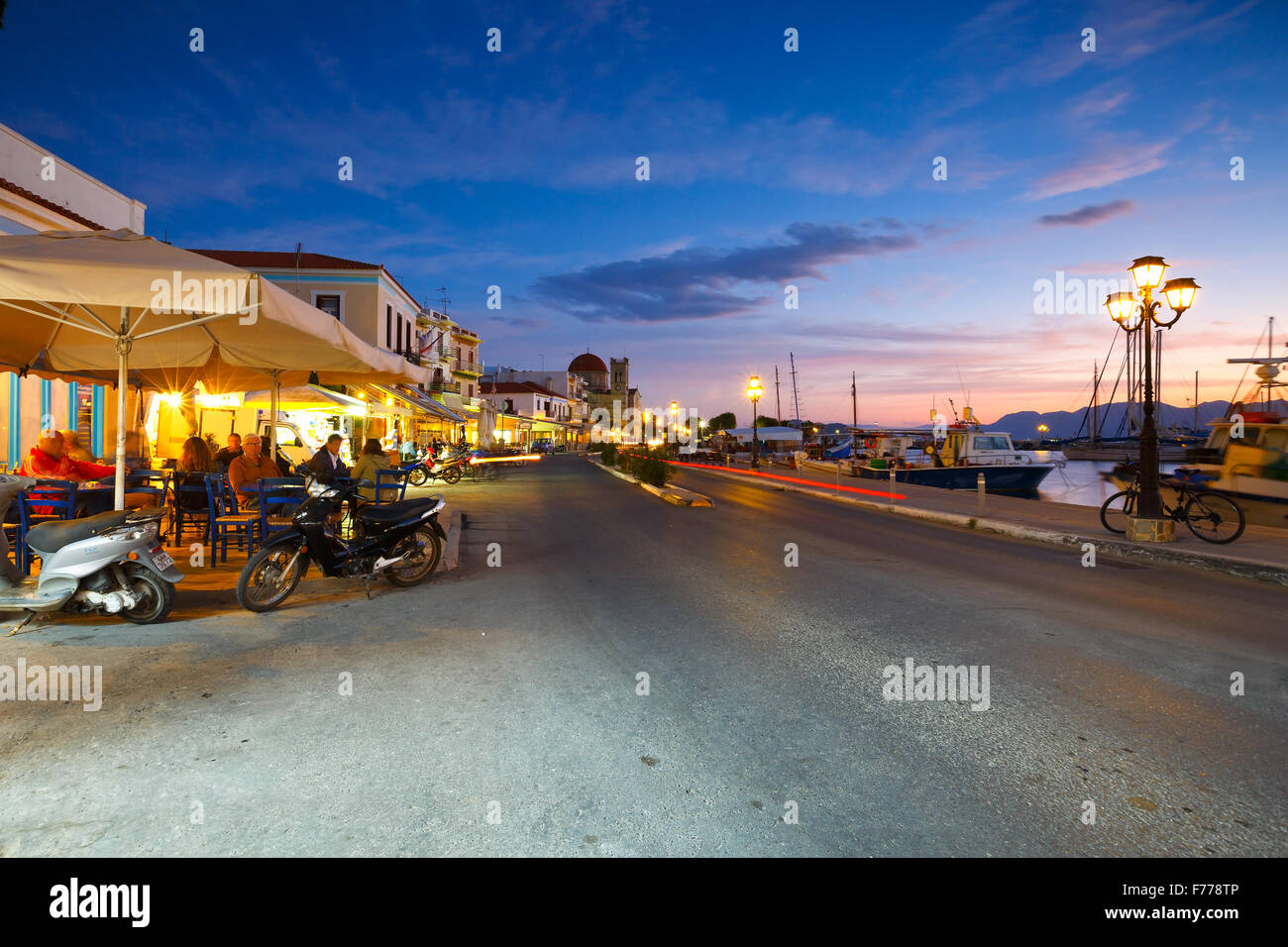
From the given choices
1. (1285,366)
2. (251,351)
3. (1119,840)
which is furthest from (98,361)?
(1285,366)

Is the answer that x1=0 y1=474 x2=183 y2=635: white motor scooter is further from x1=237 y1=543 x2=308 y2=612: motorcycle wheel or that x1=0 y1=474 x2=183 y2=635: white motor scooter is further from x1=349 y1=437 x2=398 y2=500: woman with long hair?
x1=349 y1=437 x2=398 y2=500: woman with long hair

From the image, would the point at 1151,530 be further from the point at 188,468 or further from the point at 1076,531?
the point at 188,468

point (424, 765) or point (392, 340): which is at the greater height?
point (392, 340)

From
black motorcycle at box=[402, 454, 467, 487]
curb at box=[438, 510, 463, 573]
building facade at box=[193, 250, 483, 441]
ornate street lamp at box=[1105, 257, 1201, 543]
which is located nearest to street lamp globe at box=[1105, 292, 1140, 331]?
ornate street lamp at box=[1105, 257, 1201, 543]

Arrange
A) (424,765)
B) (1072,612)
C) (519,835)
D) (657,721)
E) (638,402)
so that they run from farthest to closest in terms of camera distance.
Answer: (638,402), (1072,612), (657,721), (424,765), (519,835)

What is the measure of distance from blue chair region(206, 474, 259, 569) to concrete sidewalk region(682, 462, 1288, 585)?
1282 cm

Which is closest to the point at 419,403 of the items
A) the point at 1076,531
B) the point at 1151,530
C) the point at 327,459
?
the point at 327,459

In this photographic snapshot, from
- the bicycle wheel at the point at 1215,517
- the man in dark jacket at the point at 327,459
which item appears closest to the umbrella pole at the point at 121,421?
the man in dark jacket at the point at 327,459

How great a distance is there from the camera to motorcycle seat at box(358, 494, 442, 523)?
24.0ft

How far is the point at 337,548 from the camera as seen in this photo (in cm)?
711

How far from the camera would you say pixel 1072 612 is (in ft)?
22.4

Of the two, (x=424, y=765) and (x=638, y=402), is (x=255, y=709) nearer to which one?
(x=424, y=765)

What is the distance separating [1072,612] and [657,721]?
510 centimetres

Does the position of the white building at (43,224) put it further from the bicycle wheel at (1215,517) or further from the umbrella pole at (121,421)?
the bicycle wheel at (1215,517)
